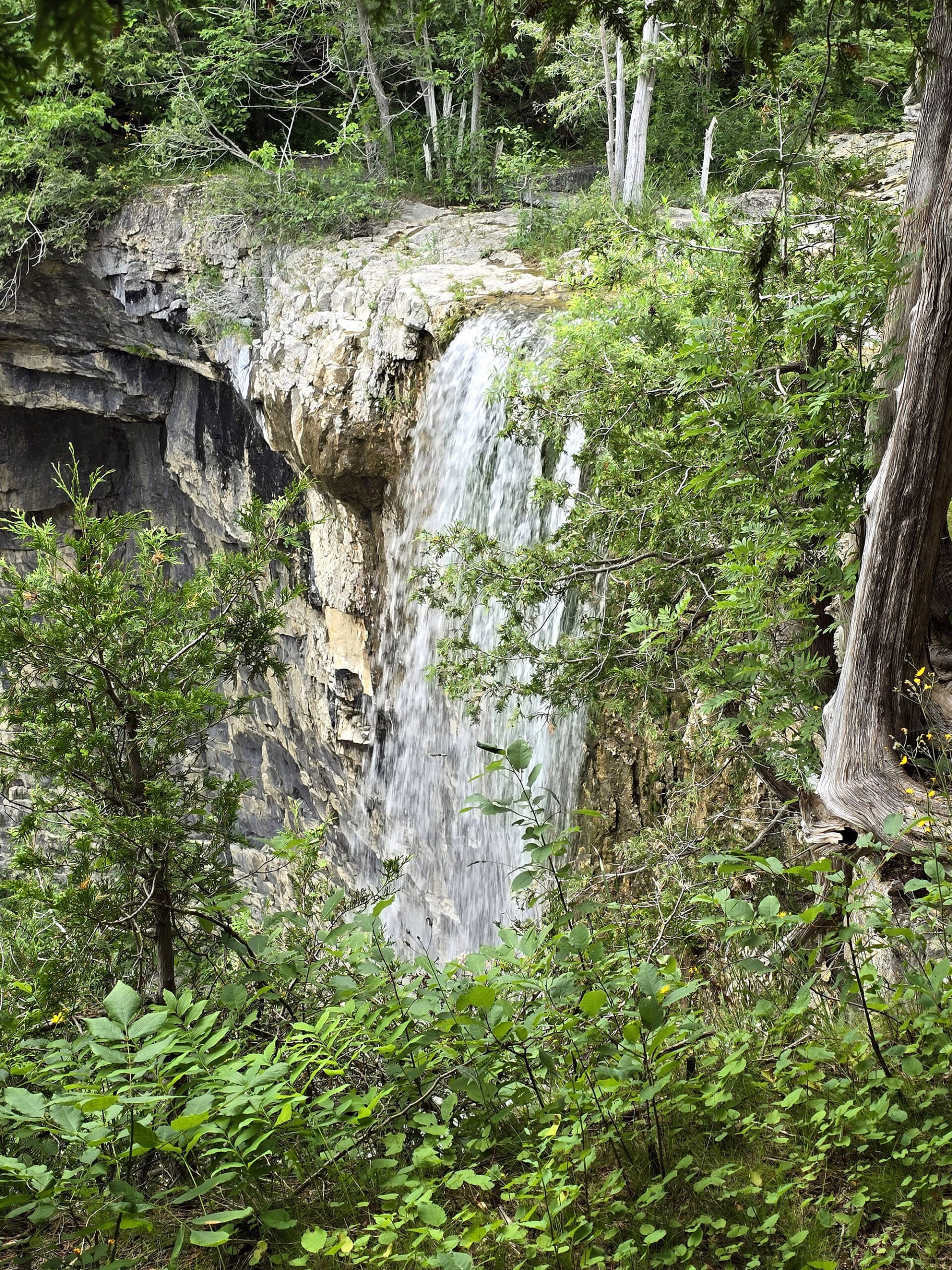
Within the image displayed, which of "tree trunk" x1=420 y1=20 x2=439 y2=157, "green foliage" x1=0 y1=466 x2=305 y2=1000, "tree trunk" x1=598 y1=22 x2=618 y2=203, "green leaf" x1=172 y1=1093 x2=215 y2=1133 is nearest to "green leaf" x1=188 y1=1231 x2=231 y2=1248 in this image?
"green leaf" x1=172 y1=1093 x2=215 y2=1133

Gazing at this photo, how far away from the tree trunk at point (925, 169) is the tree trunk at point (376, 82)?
10488mm

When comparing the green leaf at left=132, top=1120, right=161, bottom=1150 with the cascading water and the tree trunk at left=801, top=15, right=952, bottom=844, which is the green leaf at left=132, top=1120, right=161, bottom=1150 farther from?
the cascading water

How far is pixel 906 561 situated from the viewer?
2.99 metres

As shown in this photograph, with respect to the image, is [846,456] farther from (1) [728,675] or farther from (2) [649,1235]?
(2) [649,1235]

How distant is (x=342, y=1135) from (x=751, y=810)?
2896 mm

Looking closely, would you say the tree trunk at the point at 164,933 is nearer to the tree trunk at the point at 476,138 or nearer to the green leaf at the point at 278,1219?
the green leaf at the point at 278,1219

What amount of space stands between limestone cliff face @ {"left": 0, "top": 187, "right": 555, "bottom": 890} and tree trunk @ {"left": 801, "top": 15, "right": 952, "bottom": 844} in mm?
4635

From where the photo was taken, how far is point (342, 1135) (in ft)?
7.07

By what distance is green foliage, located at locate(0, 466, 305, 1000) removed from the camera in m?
3.07

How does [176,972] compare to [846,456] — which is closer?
[846,456]

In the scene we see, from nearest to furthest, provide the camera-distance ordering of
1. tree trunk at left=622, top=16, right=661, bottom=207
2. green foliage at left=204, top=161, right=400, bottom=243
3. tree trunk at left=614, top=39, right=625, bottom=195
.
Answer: tree trunk at left=622, top=16, right=661, bottom=207 < tree trunk at left=614, top=39, right=625, bottom=195 < green foliage at left=204, top=161, right=400, bottom=243

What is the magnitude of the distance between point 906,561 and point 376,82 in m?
11.8

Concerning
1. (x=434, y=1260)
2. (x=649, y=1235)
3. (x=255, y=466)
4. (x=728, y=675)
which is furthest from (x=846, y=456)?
(x=255, y=466)

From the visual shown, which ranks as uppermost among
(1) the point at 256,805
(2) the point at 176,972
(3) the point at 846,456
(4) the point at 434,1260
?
(3) the point at 846,456
